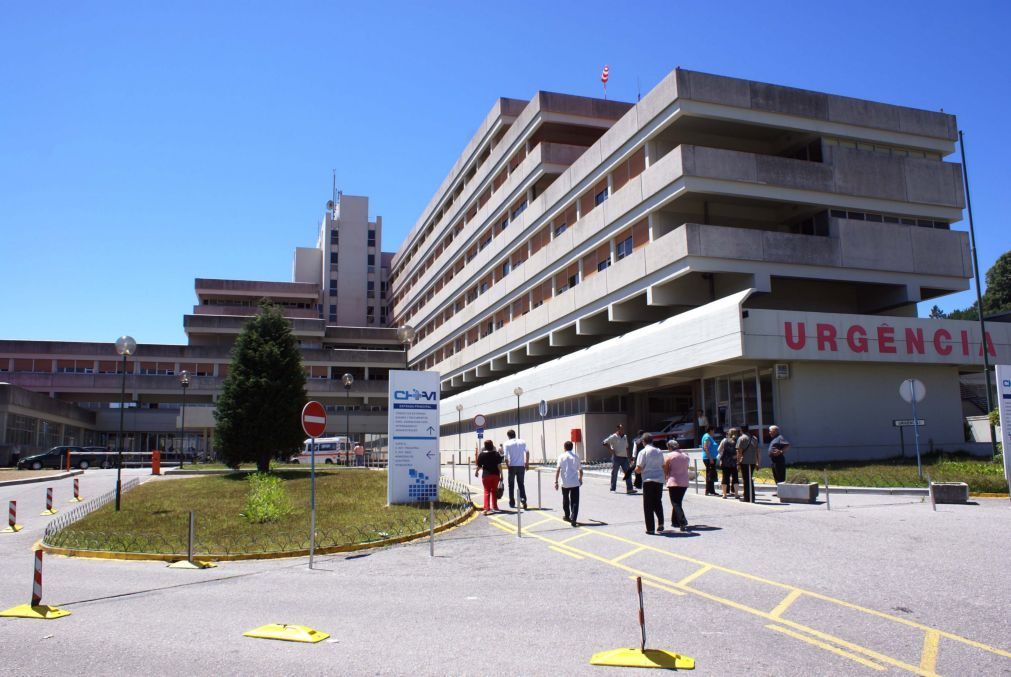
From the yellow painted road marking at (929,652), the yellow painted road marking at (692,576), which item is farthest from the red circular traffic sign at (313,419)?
the yellow painted road marking at (929,652)

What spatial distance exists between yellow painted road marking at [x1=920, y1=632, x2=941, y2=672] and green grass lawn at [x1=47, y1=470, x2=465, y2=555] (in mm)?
10009

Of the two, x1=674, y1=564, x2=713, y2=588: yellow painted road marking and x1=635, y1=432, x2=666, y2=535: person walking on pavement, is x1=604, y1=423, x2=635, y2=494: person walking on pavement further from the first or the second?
x1=674, y1=564, x2=713, y2=588: yellow painted road marking

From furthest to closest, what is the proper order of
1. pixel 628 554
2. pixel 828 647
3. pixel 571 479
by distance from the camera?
pixel 571 479, pixel 628 554, pixel 828 647

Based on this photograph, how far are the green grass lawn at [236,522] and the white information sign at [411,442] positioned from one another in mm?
469

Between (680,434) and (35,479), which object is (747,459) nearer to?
(680,434)

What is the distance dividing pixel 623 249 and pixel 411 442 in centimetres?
2162

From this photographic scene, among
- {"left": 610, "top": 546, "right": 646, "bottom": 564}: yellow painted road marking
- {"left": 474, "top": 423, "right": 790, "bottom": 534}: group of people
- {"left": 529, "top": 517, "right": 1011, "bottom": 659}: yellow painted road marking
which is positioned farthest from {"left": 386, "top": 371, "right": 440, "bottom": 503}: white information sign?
{"left": 529, "top": 517, "right": 1011, "bottom": 659}: yellow painted road marking

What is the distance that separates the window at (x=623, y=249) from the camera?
37219 mm

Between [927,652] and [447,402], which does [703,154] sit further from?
[447,402]

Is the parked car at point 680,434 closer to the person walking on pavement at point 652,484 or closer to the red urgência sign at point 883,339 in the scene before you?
the red urgência sign at point 883,339

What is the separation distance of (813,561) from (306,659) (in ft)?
24.6

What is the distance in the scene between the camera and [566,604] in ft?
29.7

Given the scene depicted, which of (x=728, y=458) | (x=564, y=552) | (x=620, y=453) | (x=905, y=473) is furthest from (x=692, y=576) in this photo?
(x=905, y=473)

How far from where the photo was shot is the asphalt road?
6797mm
